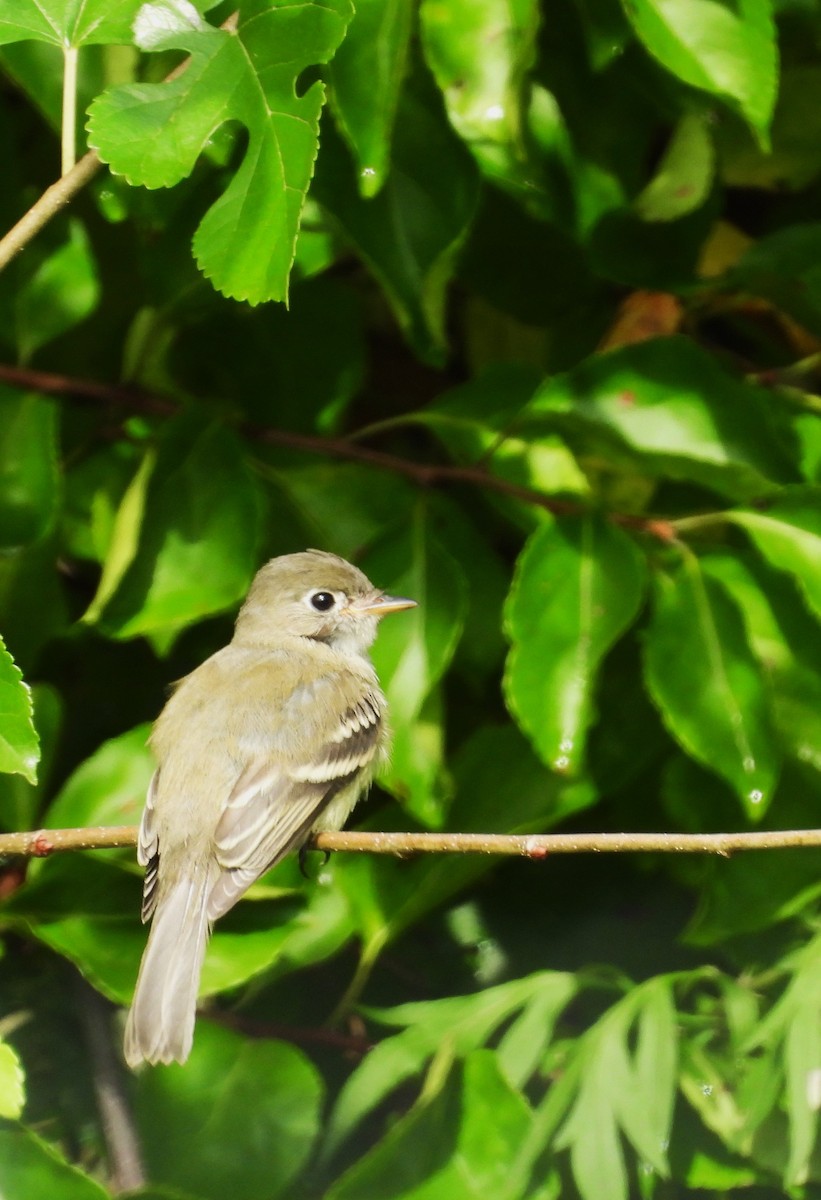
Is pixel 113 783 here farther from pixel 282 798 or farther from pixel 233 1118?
pixel 233 1118

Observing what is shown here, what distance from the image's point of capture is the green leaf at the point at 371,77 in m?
1.56

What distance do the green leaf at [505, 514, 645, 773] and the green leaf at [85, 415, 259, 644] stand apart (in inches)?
15.4

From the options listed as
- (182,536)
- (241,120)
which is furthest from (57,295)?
(241,120)

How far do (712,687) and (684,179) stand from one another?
0.72m

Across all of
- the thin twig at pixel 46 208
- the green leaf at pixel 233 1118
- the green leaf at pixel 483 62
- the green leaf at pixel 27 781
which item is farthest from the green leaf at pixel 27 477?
the green leaf at pixel 233 1118

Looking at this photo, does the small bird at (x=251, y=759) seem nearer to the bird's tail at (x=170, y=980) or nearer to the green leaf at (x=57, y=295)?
the bird's tail at (x=170, y=980)

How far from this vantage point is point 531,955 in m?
2.24

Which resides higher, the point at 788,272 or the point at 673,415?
the point at 788,272

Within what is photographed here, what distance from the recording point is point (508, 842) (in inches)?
52.3

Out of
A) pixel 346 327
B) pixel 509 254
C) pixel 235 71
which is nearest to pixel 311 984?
pixel 346 327

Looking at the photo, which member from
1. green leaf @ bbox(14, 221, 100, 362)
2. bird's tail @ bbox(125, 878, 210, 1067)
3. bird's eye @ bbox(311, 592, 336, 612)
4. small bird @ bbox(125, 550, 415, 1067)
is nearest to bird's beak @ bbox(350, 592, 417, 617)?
small bird @ bbox(125, 550, 415, 1067)

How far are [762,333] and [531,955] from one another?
44.2 inches

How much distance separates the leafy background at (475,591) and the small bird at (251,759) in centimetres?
8

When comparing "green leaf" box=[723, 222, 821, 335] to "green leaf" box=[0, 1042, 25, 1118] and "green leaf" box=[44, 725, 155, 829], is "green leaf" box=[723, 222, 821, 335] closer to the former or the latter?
"green leaf" box=[44, 725, 155, 829]
